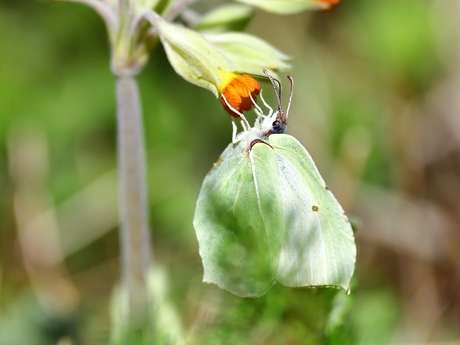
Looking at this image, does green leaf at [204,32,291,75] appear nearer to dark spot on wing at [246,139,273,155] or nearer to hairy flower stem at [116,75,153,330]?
dark spot on wing at [246,139,273,155]

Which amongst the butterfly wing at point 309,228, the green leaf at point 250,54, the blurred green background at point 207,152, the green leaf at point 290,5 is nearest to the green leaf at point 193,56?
the green leaf at point 250,54

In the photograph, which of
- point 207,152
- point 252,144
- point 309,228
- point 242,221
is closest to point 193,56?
point 252,144

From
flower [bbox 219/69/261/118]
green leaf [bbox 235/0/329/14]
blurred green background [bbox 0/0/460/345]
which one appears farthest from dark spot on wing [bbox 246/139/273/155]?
blurred green background [bbox 0/0/460/345]

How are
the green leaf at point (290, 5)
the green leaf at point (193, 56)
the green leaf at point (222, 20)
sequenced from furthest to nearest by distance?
the green leaf at point (222, 20) → the green leaf at point (290, 5) → the green leaf at point (193, 56)

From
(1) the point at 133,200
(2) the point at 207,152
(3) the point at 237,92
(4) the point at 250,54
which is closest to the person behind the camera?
(3) the point at 237,92

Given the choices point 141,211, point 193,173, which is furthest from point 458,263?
point 141,211

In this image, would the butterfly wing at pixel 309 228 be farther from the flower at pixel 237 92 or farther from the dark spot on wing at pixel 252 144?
the flower at pixel 237 92

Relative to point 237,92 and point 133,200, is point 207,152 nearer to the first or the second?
point 133,200
